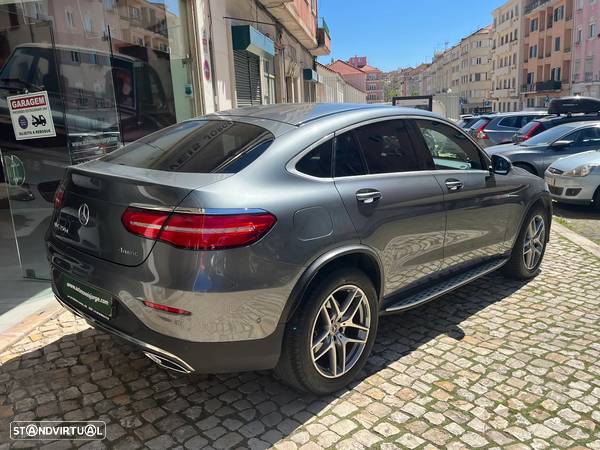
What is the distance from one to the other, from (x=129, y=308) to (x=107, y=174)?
73 cm

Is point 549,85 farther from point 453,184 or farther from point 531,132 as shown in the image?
point 453,184

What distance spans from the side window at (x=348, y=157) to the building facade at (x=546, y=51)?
62.6m

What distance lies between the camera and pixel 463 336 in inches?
145

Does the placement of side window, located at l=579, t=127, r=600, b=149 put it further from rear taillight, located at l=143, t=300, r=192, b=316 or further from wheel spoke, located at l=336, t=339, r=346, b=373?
rear taillight, located at l=143, t=300, r=192, b=316

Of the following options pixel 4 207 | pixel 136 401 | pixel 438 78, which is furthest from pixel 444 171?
pixel 438 78

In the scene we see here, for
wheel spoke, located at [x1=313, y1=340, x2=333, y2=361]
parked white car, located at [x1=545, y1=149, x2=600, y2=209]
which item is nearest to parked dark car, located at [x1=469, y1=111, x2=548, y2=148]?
parked white car, located at [x1=545, y1=149, x2=600, y2=209]

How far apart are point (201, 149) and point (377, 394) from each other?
1771 millimetres

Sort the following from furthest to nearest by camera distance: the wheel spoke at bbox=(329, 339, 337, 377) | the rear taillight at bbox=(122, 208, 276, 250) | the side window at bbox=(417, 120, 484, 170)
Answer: the side window at bbox=(417, 120, 484, 170) → the wheel spoke at bbox=(329, 339, 337, 377) → the rear taillight at bbox=(122, 208, 276, 250)

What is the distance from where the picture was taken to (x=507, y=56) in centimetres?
7738

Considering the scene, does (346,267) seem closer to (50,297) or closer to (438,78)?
(50,297)

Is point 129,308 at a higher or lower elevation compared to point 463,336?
higher

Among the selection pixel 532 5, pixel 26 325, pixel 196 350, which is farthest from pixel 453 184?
pixel 532 5

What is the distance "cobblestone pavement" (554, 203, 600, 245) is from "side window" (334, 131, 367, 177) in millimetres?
4926

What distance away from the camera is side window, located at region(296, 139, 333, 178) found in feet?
8.97
